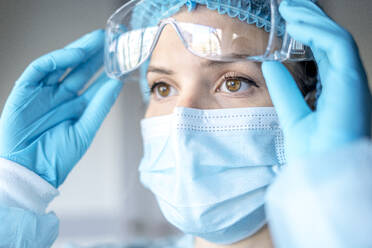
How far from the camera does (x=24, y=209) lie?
3.86 feet

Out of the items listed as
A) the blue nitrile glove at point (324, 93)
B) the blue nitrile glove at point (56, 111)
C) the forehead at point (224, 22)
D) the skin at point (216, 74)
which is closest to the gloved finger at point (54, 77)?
the blue nitrile glove at point (56, 111)

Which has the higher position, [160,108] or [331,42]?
[331,42]

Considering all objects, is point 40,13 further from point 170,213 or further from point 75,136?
point 170,213

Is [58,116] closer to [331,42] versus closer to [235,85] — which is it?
[235,85]

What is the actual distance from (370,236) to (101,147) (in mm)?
2325

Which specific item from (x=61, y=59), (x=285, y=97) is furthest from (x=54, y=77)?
(x=285, y=97)

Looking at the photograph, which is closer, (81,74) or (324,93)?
(324,93)

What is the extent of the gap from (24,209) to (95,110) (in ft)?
1.59

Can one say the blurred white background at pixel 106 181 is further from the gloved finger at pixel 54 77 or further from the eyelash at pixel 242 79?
the eyelash at pixel 242 79

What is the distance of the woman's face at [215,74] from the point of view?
3.74 feet

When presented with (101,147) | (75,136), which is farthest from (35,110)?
(101,147)

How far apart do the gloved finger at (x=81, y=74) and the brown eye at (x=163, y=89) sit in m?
0.39

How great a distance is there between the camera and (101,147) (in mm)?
2762

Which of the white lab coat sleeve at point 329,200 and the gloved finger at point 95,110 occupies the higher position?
the white lab coat sleeve at point 329,200
